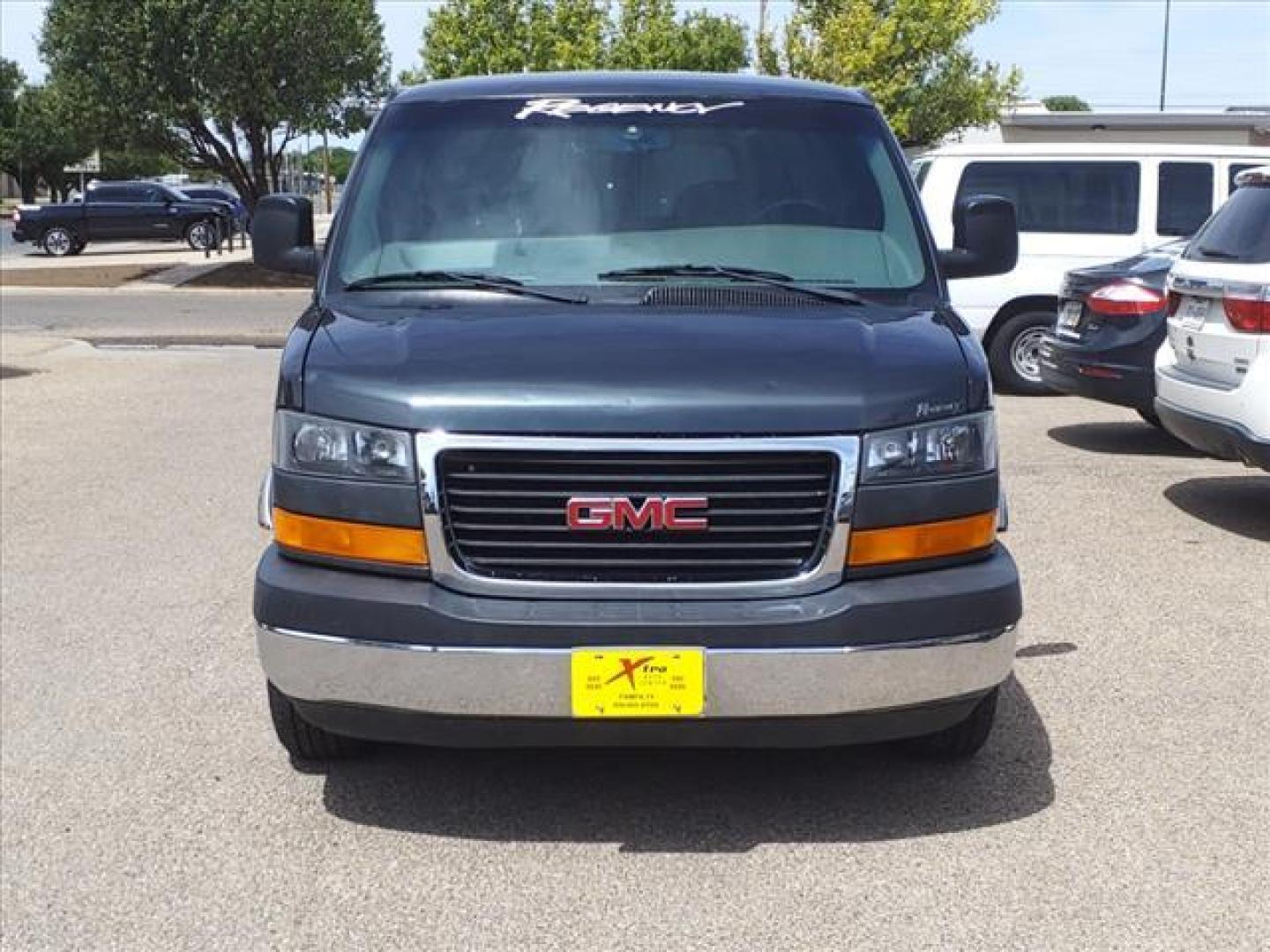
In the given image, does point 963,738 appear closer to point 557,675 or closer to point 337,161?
point 557,675

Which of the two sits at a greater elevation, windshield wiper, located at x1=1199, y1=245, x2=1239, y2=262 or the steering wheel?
the steering wheel

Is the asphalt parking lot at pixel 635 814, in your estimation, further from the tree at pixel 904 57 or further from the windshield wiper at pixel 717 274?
the tree at pixel 904 57

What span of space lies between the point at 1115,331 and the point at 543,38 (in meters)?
25.6

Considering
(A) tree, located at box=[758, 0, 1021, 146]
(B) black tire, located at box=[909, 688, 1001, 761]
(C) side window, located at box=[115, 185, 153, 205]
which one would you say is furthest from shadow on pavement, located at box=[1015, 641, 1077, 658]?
(C) side window, located at box=[115, 185, 153, 205]

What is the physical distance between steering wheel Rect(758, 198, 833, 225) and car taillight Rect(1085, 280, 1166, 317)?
5674 mm

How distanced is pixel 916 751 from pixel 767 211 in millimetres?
1733

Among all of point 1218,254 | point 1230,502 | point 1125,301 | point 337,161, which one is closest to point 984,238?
point 1218,254

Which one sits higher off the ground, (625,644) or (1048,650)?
(625,644)

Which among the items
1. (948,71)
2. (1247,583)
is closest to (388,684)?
(1247,583)

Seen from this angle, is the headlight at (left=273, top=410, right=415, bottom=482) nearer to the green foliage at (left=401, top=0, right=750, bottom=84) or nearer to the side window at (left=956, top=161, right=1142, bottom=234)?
the side window at (left=956, top=161, right=1142, bottom=234)

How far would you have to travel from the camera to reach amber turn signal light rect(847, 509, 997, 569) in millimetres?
3936

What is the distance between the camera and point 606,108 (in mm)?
5297

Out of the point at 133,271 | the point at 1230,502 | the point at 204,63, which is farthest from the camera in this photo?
the point at 133,271

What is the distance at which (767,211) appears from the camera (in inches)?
199
